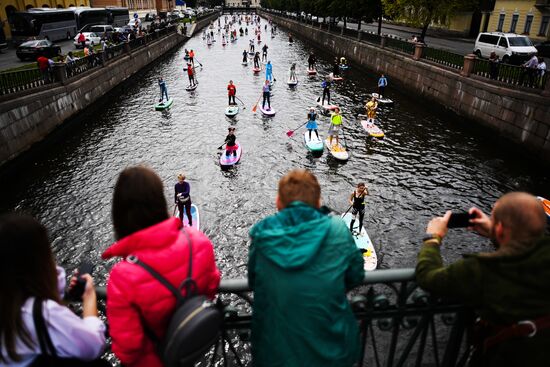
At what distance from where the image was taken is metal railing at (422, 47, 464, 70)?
2457 cm

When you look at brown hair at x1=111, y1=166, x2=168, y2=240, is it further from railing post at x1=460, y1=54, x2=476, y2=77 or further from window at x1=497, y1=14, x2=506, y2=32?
window at x1=497, y1=14, x2=506, y2=32

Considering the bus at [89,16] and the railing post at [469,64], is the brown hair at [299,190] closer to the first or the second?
the railing post at [469,64]

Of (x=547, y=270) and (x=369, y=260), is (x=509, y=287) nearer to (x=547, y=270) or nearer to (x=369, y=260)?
(x=547, y=270)

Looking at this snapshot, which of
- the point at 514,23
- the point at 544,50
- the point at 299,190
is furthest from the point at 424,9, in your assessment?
the point at 299,190

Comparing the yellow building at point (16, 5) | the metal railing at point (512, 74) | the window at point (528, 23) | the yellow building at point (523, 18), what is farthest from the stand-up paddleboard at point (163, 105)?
the window at point (528, 23)

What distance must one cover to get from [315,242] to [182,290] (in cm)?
91

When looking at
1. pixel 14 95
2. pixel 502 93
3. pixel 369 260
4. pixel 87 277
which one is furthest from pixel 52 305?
pixel 502 93

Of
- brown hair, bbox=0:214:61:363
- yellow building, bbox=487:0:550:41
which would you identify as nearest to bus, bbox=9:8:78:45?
brown hair, bbox=0:214:61:363

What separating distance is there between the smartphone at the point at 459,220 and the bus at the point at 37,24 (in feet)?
157

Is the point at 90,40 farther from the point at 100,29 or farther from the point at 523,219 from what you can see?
the point at 523,219

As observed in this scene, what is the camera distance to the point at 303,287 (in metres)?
2.29

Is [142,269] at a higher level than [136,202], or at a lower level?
lower

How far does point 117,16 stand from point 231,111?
46.2 m

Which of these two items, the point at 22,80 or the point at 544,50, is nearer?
the point at 22,80
